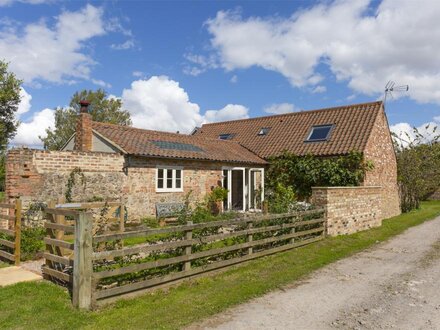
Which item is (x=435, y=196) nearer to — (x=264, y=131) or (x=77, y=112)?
(x=264, y=131)

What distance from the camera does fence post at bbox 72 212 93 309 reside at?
5508 mm

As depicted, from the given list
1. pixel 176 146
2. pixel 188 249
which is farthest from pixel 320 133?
pixel 188 249

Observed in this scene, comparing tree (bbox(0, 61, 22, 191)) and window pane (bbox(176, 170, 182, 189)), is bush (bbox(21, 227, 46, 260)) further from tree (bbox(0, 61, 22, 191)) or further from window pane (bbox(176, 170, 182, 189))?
tree (bbox(0, 61, 22, 191))

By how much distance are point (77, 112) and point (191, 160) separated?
32885mm

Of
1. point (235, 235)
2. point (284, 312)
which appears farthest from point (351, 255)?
point (284, 312)

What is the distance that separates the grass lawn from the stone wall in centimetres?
381

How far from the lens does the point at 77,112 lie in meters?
44.2

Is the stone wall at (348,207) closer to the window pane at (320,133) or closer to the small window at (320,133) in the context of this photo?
the small window at (320,133)

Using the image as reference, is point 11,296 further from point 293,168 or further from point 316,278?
point 293,168

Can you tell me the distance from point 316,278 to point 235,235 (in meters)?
2.04

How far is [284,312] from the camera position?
18.3 ft

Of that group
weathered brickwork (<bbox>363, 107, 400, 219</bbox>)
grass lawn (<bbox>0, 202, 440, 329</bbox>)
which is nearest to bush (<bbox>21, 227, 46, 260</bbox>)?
grass lawn (<bbox>0, 202, 440, 329</bbox>)

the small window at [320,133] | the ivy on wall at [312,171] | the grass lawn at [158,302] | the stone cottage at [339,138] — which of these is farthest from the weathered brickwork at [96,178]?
the small window at [320,133]

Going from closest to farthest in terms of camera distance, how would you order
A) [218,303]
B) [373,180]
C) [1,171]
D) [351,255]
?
1. [218,303]
2. [351,255]
3. [373,180]
4. [1,171]
